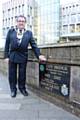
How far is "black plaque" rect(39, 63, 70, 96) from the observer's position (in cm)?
631

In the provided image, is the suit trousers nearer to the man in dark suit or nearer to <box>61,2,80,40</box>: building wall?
the man in dark suit

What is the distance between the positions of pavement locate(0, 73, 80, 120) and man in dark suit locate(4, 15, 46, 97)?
0.33 m

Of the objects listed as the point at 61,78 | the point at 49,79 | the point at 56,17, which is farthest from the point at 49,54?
the point at 56,17

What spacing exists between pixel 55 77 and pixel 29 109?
0.77 metres

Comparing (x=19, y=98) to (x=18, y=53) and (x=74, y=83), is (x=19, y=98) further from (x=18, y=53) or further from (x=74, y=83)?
(x=74, y=83)

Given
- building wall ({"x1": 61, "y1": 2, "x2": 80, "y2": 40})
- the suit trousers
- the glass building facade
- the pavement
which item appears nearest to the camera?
the pavement

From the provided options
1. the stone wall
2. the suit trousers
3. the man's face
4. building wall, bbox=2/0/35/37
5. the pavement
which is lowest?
the pavement

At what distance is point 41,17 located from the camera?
21016mm

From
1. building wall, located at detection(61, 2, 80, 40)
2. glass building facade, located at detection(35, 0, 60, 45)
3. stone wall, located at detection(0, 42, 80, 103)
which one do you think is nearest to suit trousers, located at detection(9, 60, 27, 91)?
stone wall, located at detection(0, 42, 80, 103)

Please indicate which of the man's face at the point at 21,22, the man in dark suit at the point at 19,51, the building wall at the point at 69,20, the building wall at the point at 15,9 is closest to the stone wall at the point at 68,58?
the man in dark suit at the point at 19,51

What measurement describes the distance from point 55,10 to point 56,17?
368 millimetres

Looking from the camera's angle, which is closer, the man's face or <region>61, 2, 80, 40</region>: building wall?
the man's face

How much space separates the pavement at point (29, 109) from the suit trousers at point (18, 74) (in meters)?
0.21

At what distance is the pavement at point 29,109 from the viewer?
229 inches
